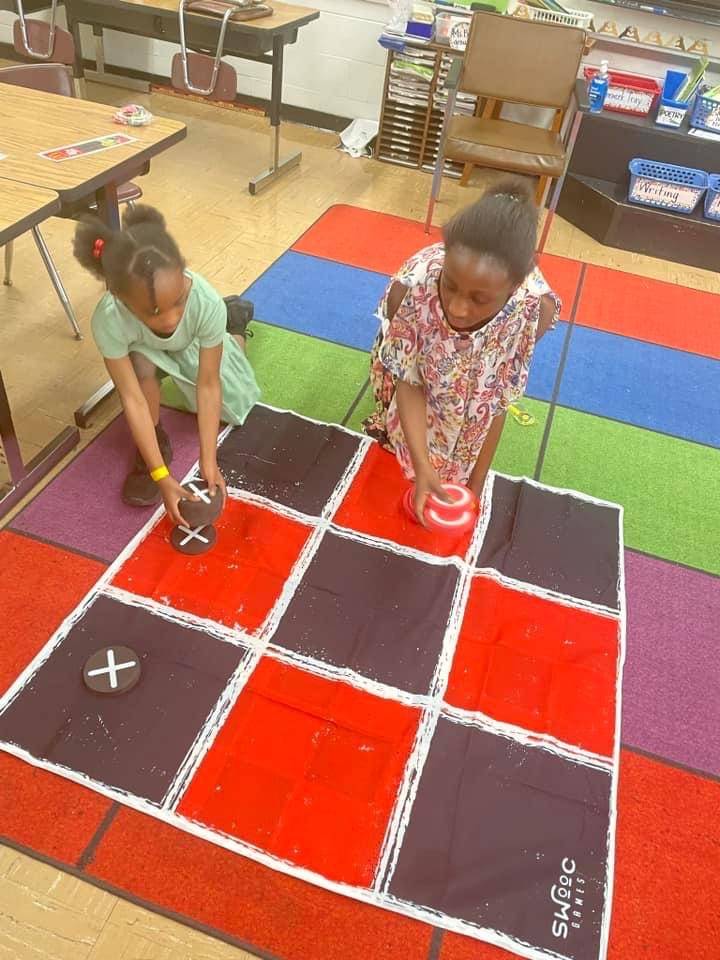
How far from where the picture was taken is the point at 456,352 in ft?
4.67

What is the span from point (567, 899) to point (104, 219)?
1.77 metres

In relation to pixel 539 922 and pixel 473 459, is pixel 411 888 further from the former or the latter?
pixel 473 459

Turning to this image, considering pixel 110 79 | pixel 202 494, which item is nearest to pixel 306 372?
pixel 202 494

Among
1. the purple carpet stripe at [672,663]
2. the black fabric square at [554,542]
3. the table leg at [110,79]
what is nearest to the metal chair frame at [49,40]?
the table leg at [110,79]

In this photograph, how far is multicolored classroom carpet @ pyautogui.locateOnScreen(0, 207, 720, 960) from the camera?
1.11m

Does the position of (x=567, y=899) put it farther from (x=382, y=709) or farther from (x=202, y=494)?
(x=202, y=494)

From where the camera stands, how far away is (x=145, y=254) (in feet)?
3.96

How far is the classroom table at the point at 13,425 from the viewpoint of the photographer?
1.34 metres

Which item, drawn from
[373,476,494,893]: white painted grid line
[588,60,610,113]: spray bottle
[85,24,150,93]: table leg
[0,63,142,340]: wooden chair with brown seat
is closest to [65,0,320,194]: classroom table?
[85,24,150,93]: table leg

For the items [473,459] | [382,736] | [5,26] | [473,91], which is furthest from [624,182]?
[5,26]

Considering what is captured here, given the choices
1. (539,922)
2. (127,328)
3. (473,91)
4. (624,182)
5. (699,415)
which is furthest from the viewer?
(624,182)

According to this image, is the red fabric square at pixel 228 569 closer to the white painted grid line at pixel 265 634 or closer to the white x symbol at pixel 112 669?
the white painted grid line at pixel 265 634

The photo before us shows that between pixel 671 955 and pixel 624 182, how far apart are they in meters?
3.24

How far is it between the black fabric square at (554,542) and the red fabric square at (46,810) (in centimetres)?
94
